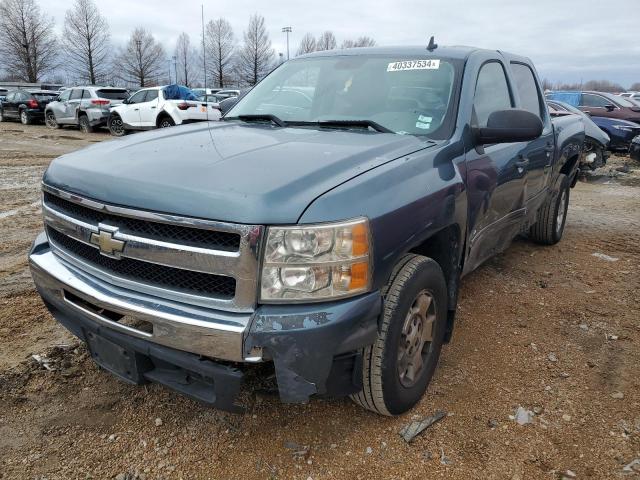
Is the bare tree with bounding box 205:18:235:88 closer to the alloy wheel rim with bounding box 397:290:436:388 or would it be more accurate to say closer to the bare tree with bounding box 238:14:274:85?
the bare tree with bounding box 238:14:274:85

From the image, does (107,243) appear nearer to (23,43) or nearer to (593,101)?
(593,101)

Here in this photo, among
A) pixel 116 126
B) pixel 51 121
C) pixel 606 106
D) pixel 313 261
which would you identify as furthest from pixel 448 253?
pixel 51 121

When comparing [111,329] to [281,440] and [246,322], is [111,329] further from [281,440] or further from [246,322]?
[281,440]

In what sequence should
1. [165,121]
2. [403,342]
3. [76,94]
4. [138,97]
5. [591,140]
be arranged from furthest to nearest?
[76,94] < [138,97] < [165,121] < [591,140] < [403,342]

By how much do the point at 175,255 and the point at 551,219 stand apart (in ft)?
14.7

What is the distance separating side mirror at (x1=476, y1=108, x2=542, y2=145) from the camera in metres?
2.78

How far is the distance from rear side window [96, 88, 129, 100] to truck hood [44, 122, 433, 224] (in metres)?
17.4

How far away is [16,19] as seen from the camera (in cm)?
4500

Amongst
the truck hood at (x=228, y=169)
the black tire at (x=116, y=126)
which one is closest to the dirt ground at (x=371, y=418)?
the truck hood at (x=228, y=169)

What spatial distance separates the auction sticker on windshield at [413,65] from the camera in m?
3.17

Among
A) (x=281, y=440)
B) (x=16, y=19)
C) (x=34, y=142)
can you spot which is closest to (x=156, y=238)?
(x=281, y=440)

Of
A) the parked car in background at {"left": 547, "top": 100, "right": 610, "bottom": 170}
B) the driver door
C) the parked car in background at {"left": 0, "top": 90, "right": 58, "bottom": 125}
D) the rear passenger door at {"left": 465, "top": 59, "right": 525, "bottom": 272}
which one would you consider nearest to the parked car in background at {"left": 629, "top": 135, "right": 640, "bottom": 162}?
the parked car in background at {"left": 547, "top": 100, "right": 610, "bottom": 170}

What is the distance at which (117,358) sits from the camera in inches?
88.3

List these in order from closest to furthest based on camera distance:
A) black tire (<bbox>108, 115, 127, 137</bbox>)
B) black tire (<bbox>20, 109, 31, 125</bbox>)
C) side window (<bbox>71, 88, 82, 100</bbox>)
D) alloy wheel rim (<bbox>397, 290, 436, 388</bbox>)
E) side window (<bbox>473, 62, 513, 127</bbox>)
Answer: alloy wheel rim (<bbox>397, 290, 436, 388</bbox>)
side window (<bbox>473, 62, 513, 127</bbox>)
black tire (<bbox>108, 115, 127, 137</bbox>)
side window (<bbox>71, 88, 82, 100</bbox>)
black tire (<bbox>20, 109, 31, 125</bbox>)
